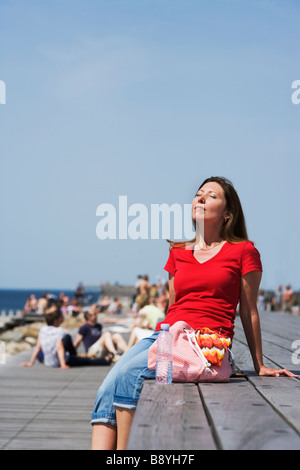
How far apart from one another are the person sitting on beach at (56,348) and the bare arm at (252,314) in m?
8.35

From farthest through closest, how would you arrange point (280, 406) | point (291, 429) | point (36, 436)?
point (36, 436) → point (280, 406) → point (291, 429)

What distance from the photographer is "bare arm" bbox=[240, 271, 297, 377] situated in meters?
4.07

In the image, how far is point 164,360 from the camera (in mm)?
3516

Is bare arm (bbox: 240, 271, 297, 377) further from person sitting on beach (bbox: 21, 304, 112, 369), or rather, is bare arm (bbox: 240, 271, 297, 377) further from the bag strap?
person sitting on beach (bbox: 21, 304, 112, 369)

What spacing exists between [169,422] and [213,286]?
1484 millimetres

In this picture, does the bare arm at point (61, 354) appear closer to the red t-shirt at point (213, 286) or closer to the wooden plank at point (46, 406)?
the wooden plank at point (46, 406)

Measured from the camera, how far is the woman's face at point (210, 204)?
412 cm

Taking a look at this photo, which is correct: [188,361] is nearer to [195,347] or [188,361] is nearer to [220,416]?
[195,347]

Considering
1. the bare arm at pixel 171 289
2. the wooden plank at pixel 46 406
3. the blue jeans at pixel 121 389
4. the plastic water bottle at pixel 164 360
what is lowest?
the wooden plank at pixel 46 406

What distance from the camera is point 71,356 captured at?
41.1 feet

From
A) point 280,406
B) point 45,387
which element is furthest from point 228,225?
point 45,387

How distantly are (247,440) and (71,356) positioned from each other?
10.4m

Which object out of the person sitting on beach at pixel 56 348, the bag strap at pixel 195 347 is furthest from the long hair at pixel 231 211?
the person sitting on beach at pixel 56 348
